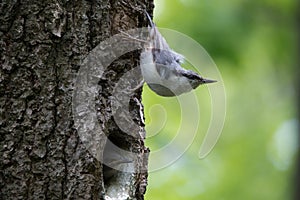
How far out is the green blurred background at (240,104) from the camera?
181 inches

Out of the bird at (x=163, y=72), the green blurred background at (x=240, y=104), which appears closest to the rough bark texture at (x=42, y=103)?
the bird at (x=163, y=72)

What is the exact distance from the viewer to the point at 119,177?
7.33 ft

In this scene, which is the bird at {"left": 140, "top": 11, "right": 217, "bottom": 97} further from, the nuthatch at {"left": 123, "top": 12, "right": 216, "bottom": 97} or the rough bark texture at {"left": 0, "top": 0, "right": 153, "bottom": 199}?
Answer: the rough bark texture at {"left": 0, "top": 0, "right": 153, "bottom": 199}

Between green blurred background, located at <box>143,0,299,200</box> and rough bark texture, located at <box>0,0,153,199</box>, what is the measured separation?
211 cm

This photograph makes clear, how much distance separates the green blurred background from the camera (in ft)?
15.1

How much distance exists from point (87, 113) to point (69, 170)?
0.20m

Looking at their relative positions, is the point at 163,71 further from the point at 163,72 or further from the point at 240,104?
the point at 240,104

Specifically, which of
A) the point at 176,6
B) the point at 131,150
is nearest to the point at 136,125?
the point at 131,150

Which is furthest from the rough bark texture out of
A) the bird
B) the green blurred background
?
the green blurred background

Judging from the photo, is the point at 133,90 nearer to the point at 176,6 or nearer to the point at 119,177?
the point at 119,177

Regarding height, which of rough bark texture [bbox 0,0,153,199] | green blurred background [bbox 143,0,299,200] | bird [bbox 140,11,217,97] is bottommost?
rough bark texture [bbox 0,0,153,199]

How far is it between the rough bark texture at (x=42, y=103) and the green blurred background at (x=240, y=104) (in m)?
2.11

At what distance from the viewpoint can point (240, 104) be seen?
5.88 metres

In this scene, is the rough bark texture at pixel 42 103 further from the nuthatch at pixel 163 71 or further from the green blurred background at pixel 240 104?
the green blurred background at pixel 240 104
